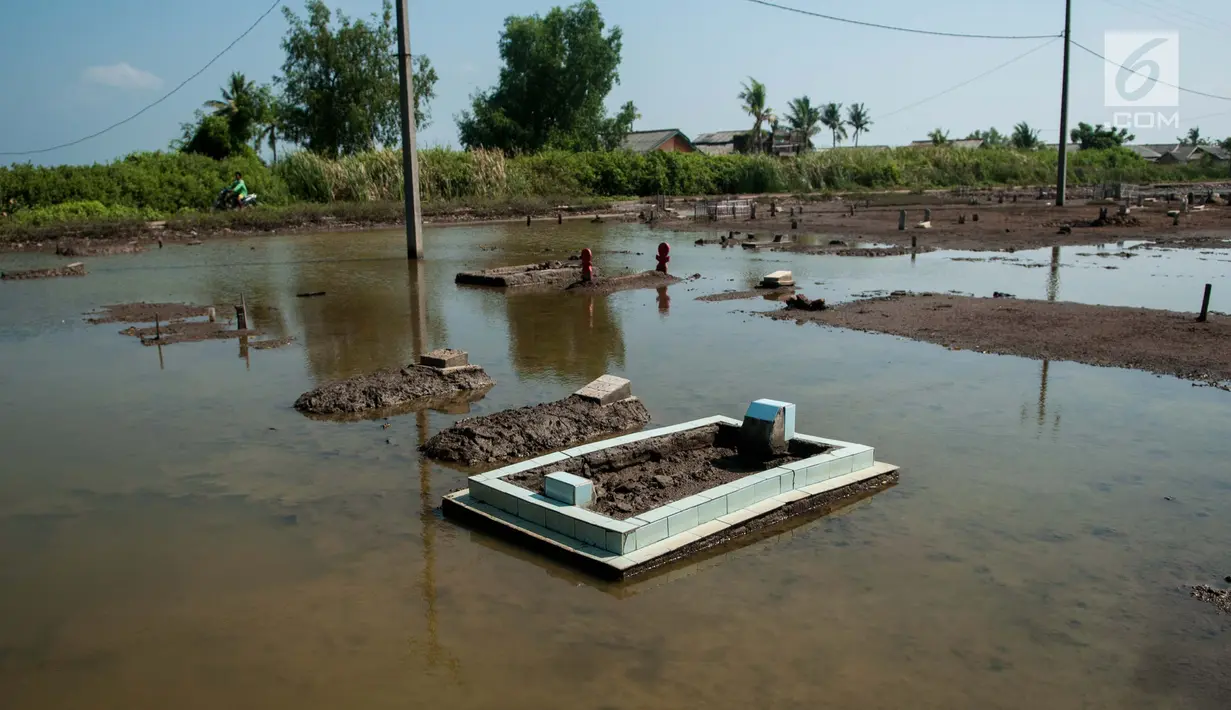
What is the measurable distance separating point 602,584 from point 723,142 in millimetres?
76834

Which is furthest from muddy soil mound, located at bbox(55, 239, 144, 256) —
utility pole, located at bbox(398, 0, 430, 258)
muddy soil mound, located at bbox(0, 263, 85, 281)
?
utility pole, located at bbox(398, 0, 430, 258)

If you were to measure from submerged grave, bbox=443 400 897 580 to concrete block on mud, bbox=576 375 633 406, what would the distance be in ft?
2.90

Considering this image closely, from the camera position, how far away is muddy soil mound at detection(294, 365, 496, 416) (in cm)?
833

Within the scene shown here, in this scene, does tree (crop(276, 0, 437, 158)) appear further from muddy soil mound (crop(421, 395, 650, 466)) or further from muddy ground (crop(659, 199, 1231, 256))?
muddy soil mound (crop(421, 395, 650, 466))

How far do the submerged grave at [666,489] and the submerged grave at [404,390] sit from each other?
8.16 ft

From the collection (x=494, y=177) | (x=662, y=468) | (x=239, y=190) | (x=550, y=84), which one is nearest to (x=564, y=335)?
(x=662, y=468)

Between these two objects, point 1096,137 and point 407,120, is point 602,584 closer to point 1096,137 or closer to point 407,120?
point 407,120

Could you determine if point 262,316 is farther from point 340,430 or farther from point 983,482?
point 983,482

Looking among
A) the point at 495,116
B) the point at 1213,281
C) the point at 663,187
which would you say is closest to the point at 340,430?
the point at 1213,281

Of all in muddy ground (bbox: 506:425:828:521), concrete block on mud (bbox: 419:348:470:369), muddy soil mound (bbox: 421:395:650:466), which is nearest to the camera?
muddy ground (bbox: 506:425:828:521)


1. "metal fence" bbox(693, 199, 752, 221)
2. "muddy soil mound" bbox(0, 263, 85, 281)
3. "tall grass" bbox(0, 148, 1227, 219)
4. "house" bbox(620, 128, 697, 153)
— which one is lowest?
"muddy soil mound" bbox(0, 263, 85, 281)

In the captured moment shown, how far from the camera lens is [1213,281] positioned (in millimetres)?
17031

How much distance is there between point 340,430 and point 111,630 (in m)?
3.25

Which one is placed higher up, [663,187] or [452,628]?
[663,187]
